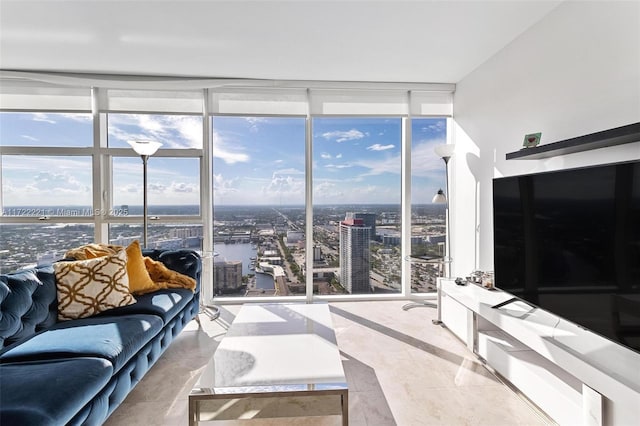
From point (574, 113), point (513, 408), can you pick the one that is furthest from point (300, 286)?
point (574, 113)

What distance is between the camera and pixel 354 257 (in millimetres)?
3848

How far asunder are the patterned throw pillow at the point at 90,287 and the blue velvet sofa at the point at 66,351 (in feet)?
0.16


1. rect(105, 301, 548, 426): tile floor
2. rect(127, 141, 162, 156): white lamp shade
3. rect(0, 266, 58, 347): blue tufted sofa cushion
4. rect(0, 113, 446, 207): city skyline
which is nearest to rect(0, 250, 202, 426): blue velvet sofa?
rect(0, 266, 58, 347): blue tufted sofa cushion

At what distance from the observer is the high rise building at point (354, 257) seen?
3840 millimetres

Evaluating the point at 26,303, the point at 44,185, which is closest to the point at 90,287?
the point at 26,303

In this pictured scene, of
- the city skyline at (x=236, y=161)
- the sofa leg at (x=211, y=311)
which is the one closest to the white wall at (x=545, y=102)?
the city skyline at (x=236, y=161)

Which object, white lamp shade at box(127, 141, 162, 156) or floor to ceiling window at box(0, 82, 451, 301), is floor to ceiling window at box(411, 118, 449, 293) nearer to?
floor to ceiling window at box(0, 82, 451, 301)

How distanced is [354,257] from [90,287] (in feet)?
8.62

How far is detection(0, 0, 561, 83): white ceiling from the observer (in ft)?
7.34

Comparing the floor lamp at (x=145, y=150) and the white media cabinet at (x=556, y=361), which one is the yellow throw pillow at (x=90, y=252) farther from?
the white media cabinet at (x=556, y=361)

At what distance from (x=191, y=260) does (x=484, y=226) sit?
111 inches

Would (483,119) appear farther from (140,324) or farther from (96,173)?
(96,173)

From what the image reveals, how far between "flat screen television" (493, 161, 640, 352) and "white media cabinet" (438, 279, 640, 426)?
0.11 meters

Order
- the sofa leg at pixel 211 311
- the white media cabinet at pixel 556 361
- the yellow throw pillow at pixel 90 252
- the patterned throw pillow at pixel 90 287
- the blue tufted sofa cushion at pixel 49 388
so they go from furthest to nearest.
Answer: the sofa leg at pixel 211 311 → the yellow throw pillow at pixel 90 252 → the patterned throw pillow at pixel 90 287 → the white media cabinet at pixel 556 361 → the blue tufted sofa cushion at pixel 49 388
